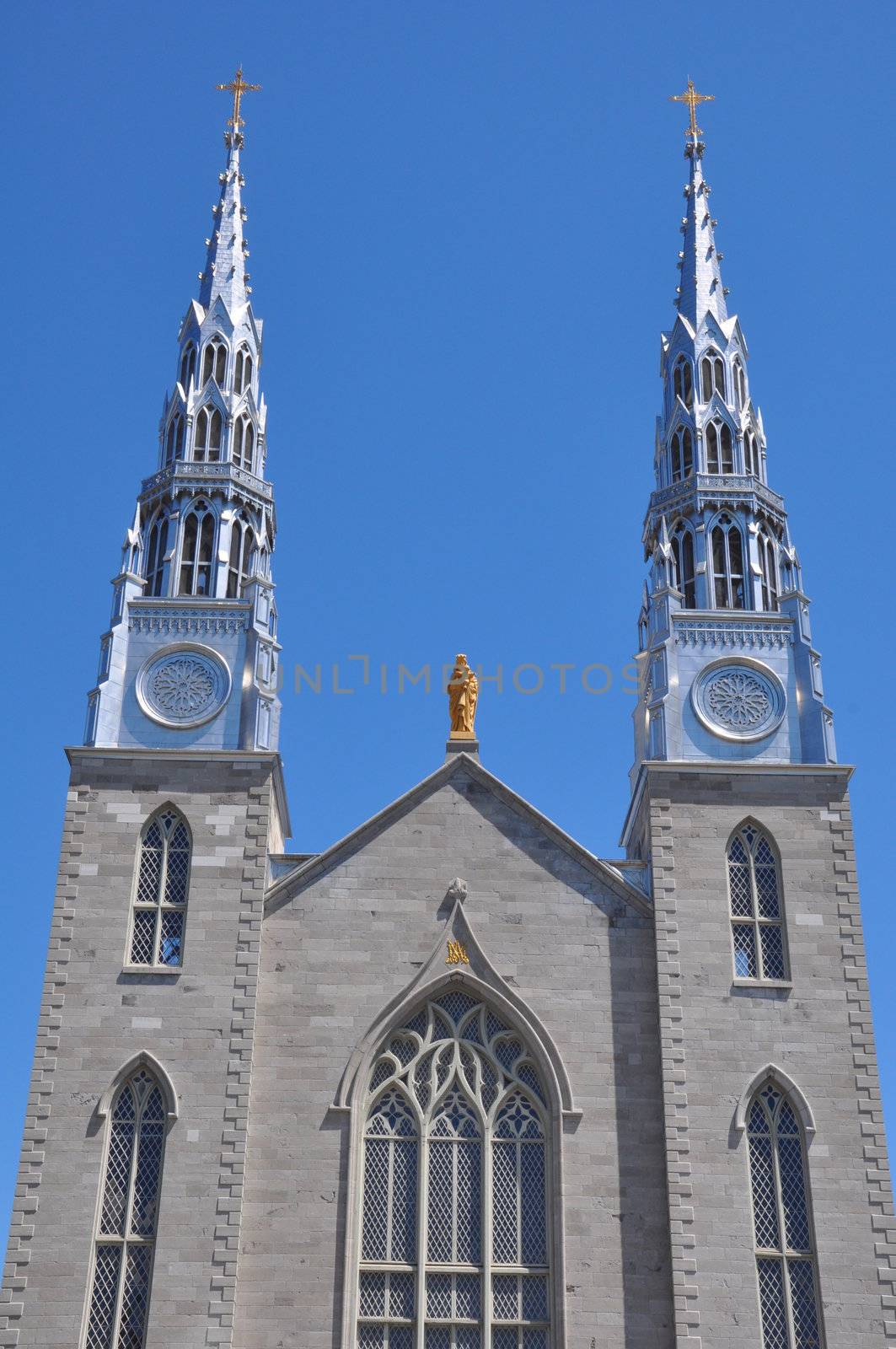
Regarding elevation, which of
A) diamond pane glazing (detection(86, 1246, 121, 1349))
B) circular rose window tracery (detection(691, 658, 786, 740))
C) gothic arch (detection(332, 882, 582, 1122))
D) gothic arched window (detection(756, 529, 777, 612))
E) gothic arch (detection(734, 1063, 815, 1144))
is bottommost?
diamond pane glazing (detection(86, 1246, 121, 1349))

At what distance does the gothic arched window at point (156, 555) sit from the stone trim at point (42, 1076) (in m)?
5.35

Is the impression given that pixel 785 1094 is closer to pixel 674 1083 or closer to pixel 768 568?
pixel 674 1083

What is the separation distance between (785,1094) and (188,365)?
20.3 m

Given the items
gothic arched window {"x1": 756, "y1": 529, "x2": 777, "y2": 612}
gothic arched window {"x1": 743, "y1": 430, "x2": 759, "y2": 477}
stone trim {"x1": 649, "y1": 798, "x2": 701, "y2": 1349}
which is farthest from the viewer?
gothic arched window {"x1": 743, "y1": 430, "x2": 759, "y2": 477}

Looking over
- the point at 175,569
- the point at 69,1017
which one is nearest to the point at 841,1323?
the point at 69,1017

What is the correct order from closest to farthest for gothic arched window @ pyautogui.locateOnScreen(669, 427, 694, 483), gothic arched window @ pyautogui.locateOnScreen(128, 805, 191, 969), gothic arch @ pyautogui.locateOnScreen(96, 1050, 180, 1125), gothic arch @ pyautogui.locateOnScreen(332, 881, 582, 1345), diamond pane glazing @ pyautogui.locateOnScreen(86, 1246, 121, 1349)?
diamond pane glazing @ pyautogui.locateOnScreen(86, 1246, 121, 1349)
gothic arch @ pyautogui.locateOnScreen(332, 881, 582, 1345)
gothic arch @ pyautogui.locateOnScreen(96, 1050, 180, 1125)
gothic arched window @ pyautogui.locateOnScreen(128, 805, 191, 969)
gothic arched window @ pyautogui.locateOnScreen(669, 427, 694, 483)

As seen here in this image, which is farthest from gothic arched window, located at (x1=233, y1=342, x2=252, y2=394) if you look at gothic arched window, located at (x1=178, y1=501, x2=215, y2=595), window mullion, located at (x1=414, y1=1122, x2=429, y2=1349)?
window mullion, located at (x1=414, y1=1122, x2=429, y2=1349)

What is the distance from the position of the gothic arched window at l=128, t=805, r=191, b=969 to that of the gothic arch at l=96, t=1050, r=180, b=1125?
1.73m

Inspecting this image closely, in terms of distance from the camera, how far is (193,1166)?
29.7 meters

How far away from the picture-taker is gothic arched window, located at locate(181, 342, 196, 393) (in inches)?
1560

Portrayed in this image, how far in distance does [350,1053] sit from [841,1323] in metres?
9.10

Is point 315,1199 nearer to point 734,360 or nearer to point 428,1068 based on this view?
point 428,1068

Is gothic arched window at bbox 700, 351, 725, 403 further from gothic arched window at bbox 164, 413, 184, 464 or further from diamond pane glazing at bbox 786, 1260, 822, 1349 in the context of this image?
diamond pane glazing at bbox 786, 1260, 822, 1349

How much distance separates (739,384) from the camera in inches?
1576
